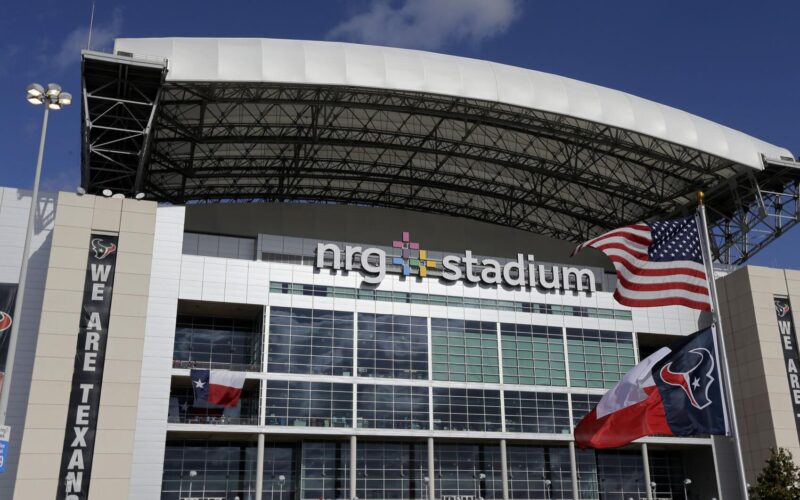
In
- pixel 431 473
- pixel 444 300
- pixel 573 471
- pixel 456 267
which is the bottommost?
pixel 431 473

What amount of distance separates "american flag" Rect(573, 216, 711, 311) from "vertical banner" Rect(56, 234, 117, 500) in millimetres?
33410

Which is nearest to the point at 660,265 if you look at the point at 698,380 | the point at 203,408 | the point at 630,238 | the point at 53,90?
the point at 630,238

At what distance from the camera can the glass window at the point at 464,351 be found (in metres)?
61.5

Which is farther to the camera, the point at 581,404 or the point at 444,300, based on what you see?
the point at 581,404

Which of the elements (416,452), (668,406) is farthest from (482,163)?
(668,406)

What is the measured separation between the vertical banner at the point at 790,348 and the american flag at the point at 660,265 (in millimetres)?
44094

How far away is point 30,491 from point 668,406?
3557cm

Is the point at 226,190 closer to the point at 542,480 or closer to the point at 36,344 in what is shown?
the point at 36,344

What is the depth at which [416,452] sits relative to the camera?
2391 inches

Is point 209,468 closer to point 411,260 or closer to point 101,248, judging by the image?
point 101,248

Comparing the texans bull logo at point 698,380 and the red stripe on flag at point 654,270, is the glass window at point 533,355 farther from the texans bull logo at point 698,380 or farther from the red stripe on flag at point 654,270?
the texans bull logo at point 698,380

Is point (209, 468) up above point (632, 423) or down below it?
above

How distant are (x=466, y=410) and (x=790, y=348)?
25.5 m

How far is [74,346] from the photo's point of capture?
47.9 m
